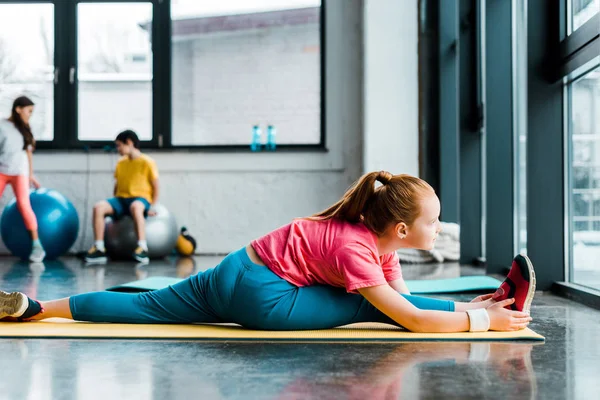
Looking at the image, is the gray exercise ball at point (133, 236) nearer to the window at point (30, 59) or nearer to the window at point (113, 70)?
the window at point (113, 70)

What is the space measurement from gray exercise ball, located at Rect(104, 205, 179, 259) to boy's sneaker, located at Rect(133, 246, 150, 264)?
19 cm

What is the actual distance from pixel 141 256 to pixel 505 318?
403 cm

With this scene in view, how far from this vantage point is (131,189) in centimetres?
622

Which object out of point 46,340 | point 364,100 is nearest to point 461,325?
point 46,340

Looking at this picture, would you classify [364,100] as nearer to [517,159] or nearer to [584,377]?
[517,159]

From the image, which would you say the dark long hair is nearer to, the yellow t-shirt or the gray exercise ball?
the yellow t-shirt

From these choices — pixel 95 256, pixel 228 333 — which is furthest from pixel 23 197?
pixel 228 333

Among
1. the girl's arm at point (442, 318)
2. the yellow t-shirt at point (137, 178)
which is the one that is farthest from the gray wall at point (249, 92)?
the girl's arm at point (442, 318)

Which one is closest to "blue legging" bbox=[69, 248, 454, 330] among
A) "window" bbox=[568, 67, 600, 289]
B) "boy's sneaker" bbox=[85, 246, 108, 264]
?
"window" bbox=[568, 67, 600, 289]

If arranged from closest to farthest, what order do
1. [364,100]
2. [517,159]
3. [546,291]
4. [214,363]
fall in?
[214,363] < [546,291] < [517,159] < [364,100]

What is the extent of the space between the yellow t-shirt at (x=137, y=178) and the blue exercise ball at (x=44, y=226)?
479mm

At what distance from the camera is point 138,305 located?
7.84 feet

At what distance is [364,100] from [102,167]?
2.43m

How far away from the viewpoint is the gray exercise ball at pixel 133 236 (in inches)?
240
